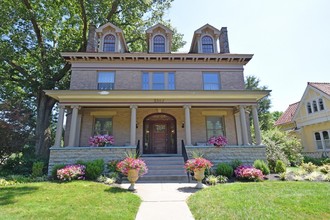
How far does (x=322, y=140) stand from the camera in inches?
746

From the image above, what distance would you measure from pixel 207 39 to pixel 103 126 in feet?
32.4

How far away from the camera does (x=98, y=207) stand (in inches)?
200

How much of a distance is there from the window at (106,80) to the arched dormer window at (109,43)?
73.8 inches

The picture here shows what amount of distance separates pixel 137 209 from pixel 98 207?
102 cm

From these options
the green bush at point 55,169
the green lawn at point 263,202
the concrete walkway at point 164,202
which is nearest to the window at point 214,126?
the concrete walkway at point 164,202

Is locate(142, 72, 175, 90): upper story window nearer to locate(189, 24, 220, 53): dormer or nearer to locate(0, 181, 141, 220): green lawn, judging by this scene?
locate(189, 24, 220, 53): dormer

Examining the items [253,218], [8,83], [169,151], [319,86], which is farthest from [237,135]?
[8,83]

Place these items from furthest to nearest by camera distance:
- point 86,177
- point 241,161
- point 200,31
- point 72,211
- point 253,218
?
point 200,31 → point 241,161 → point 86,177 → point 72,211 → point 253,218

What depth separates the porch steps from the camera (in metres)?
8.94

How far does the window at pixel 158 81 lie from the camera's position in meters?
13.7

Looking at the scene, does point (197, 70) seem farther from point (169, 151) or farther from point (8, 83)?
point (8, 83)

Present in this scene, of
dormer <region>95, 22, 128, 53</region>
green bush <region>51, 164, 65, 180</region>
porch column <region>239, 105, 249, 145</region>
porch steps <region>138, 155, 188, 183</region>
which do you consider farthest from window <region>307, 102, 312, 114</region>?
green bush <region>51, 164, 65, 180</region>

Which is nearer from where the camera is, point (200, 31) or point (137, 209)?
point (137, 209)

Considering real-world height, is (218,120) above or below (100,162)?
above
